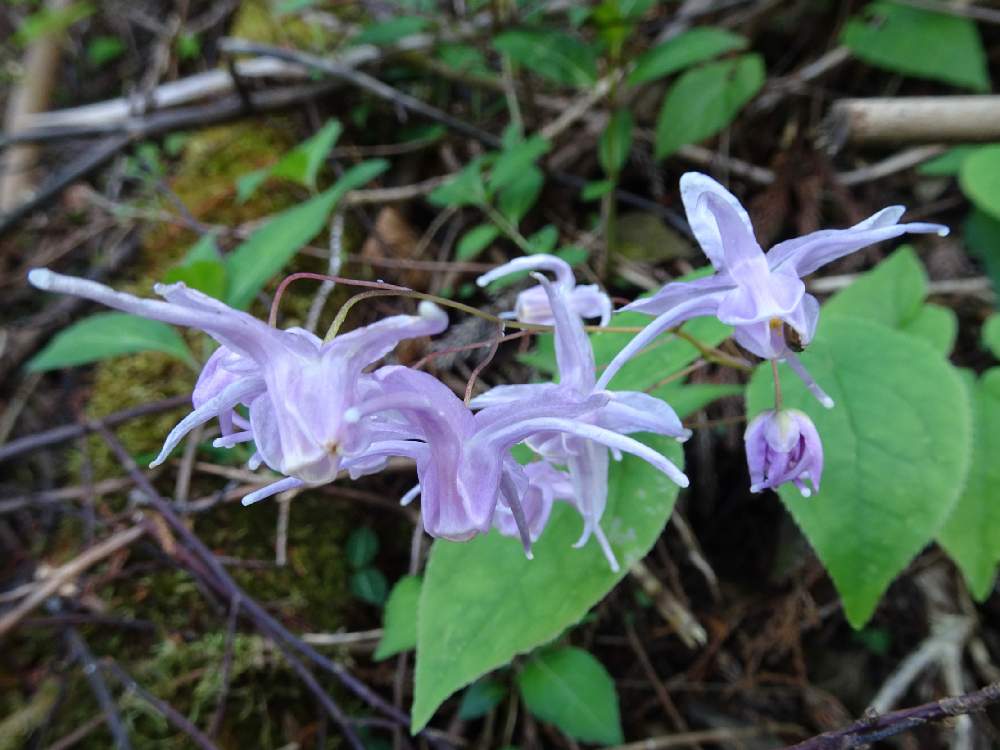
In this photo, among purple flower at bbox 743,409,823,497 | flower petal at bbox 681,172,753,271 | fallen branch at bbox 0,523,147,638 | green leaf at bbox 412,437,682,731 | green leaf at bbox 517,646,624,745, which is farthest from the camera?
fallen branch at bbox 0,523,147,638

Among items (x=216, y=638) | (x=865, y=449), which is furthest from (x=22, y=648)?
(x=865, y=449)

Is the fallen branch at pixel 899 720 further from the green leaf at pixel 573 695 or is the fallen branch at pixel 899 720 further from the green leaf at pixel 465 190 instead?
the green leaf at pixel 465 190

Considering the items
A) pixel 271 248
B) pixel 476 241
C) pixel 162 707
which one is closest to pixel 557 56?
pixel 476 241

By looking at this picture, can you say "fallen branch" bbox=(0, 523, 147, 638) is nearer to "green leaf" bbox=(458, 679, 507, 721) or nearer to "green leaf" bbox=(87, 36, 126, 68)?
"green leaf" bbox=(458, 679, 507, 721)

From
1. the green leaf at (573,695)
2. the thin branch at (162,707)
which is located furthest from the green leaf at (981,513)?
the thin branch at (162,707)

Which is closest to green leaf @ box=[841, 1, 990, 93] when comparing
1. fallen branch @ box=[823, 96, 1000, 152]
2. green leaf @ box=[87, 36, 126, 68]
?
fallen branch @ box=[823, 96, 1000, 152]

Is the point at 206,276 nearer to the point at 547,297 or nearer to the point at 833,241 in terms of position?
the point at 547,297

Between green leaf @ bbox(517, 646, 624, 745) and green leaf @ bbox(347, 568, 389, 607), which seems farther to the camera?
green leaf @ bbox(347, 568, 389, 607)
